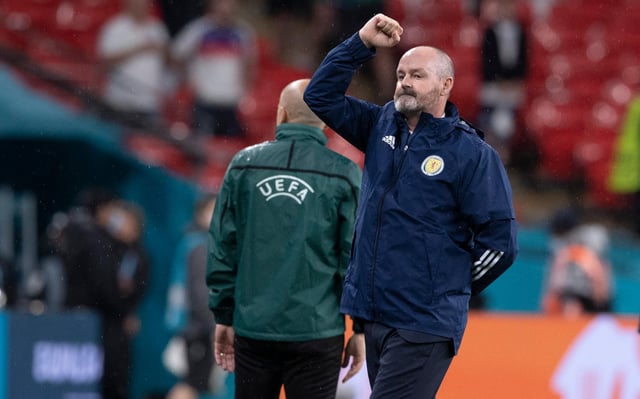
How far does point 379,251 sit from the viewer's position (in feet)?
16.9

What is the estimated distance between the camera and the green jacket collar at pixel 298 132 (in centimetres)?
561

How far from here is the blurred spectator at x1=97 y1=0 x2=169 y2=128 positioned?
11.5m

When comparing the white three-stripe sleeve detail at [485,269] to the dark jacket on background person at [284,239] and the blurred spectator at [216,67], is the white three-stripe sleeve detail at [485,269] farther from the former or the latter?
the blurred spectator at [216,67]

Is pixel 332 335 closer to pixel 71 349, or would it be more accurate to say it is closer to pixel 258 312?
pixel 258 312

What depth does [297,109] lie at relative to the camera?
5.65 metres

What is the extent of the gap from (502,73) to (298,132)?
266 inches

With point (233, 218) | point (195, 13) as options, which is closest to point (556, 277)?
point (195, 13)

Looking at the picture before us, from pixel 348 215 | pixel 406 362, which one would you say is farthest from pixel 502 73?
pixel 406 362

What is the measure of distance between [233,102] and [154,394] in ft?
8.28

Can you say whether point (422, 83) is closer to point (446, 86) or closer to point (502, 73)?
point (446, 86)

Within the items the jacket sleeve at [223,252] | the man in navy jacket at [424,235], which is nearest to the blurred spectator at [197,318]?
the jacket sleeve at [223,252]

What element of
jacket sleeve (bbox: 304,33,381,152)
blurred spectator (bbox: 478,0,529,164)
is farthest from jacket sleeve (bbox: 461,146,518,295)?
blurred spectator (bbox: 478,0,529,164)

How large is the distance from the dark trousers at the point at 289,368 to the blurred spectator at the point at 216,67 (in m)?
6.06

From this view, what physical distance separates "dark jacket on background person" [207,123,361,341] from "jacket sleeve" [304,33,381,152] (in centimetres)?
23
